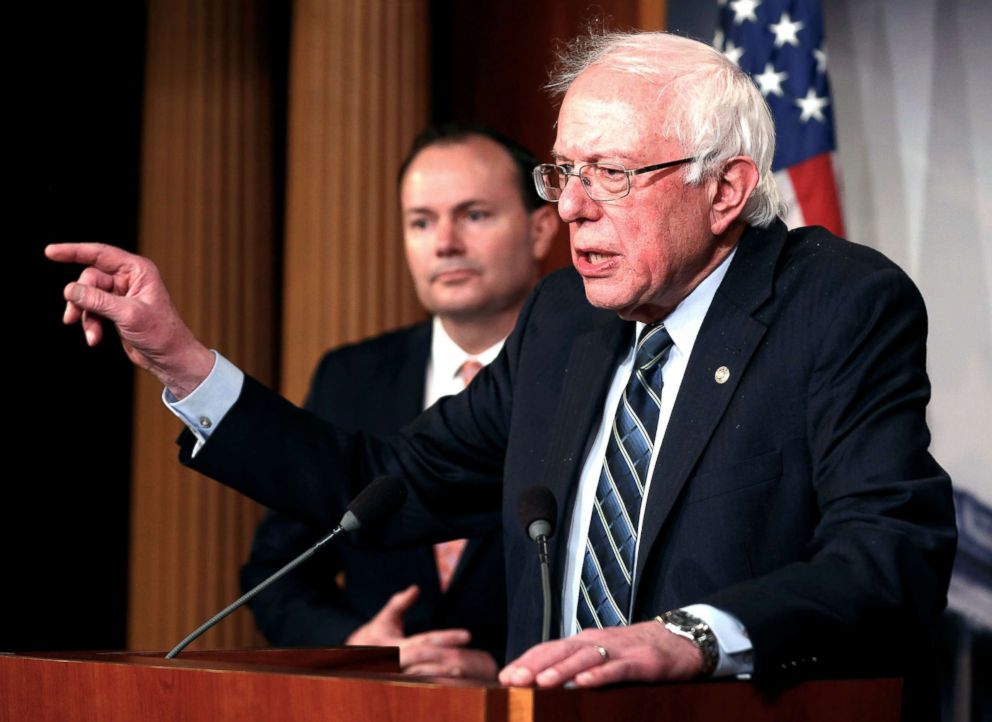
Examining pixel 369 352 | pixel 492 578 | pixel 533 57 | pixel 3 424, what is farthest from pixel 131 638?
pixel 533 57

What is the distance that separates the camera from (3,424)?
15.3 ft

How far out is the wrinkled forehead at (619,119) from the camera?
7.67 feet

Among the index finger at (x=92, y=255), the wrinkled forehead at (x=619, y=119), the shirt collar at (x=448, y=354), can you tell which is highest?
the wrinkled forehead at (x=619, y=119)

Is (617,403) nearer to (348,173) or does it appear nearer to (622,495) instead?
(622,495)

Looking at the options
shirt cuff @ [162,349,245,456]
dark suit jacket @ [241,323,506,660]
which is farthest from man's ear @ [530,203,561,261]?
shirt cuff @ [162,349,245,456]

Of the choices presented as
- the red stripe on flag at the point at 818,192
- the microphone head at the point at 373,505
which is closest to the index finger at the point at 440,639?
the microphone head at the point at 373,505

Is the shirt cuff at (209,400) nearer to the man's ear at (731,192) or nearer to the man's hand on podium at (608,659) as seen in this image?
the man's ear at (731,192)

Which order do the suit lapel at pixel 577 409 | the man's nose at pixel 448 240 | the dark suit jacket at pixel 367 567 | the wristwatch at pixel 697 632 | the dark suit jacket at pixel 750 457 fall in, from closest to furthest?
the wristwatch at pixel 697 632 → the dark suit jacket at pixel 750 457 → the suit lapel at pixel 577 409 → the dark suit jacket at pixel 367 567 → the man's nose at pixel 448 240

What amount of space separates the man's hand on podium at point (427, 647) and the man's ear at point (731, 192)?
121cm

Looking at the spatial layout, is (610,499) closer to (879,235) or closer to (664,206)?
(664,206)

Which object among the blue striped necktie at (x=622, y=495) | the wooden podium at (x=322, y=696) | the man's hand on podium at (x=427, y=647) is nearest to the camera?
the wooden podium at (x=322, y=696)

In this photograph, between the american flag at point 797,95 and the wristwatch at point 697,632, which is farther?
the american flag at point 797,95

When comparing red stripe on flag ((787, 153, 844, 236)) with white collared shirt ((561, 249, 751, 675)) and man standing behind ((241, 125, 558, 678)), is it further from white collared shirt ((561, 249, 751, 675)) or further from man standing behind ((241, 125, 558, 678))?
white collared shirt ((561, 249, 751, 675))

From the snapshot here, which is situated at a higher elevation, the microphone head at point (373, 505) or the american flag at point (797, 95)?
the american flag at point (797, 95)
